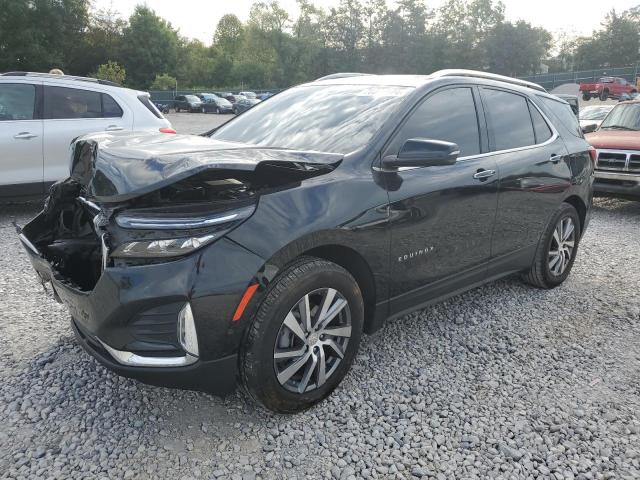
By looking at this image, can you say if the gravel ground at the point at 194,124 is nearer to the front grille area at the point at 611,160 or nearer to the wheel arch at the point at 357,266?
the front grille area at the point at 611,160

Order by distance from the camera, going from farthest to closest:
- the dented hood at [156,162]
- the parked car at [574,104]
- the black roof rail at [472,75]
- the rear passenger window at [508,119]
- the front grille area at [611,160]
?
the front grille area at [611,160]
the parked car at [574,104]
the rear passenger window at [508,119]
the black roof rail at [472,75]
the dented hood at [156,162]

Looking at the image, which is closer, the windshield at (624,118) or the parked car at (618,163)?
the parked car at (618,163)

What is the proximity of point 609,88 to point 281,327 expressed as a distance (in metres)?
43.3

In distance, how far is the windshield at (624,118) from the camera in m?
8.74

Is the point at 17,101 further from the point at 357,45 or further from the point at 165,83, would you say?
the point at 357,45

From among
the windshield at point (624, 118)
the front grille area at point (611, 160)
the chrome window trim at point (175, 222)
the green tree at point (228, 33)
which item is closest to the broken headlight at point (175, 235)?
the chrome window trim at point (175, 222)

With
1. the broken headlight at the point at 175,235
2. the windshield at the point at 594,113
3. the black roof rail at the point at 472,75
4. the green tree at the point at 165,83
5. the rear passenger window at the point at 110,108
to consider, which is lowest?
the broken headlight at the point at 175,235

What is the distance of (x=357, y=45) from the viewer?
82.1 metres

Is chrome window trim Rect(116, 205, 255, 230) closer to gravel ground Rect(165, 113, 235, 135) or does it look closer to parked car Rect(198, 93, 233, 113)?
gravel ground Rect(165, 113, 235, 135)

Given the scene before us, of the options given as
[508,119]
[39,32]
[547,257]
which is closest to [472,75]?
[508,119]

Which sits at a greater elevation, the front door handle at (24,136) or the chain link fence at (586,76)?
the chain link fence at (586,76)

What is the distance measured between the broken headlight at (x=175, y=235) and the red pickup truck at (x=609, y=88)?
43.1m

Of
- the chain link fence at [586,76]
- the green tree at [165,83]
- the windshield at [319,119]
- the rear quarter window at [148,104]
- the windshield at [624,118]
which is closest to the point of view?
the windshield at [319,119]

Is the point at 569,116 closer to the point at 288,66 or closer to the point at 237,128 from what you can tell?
the point at 237,128
